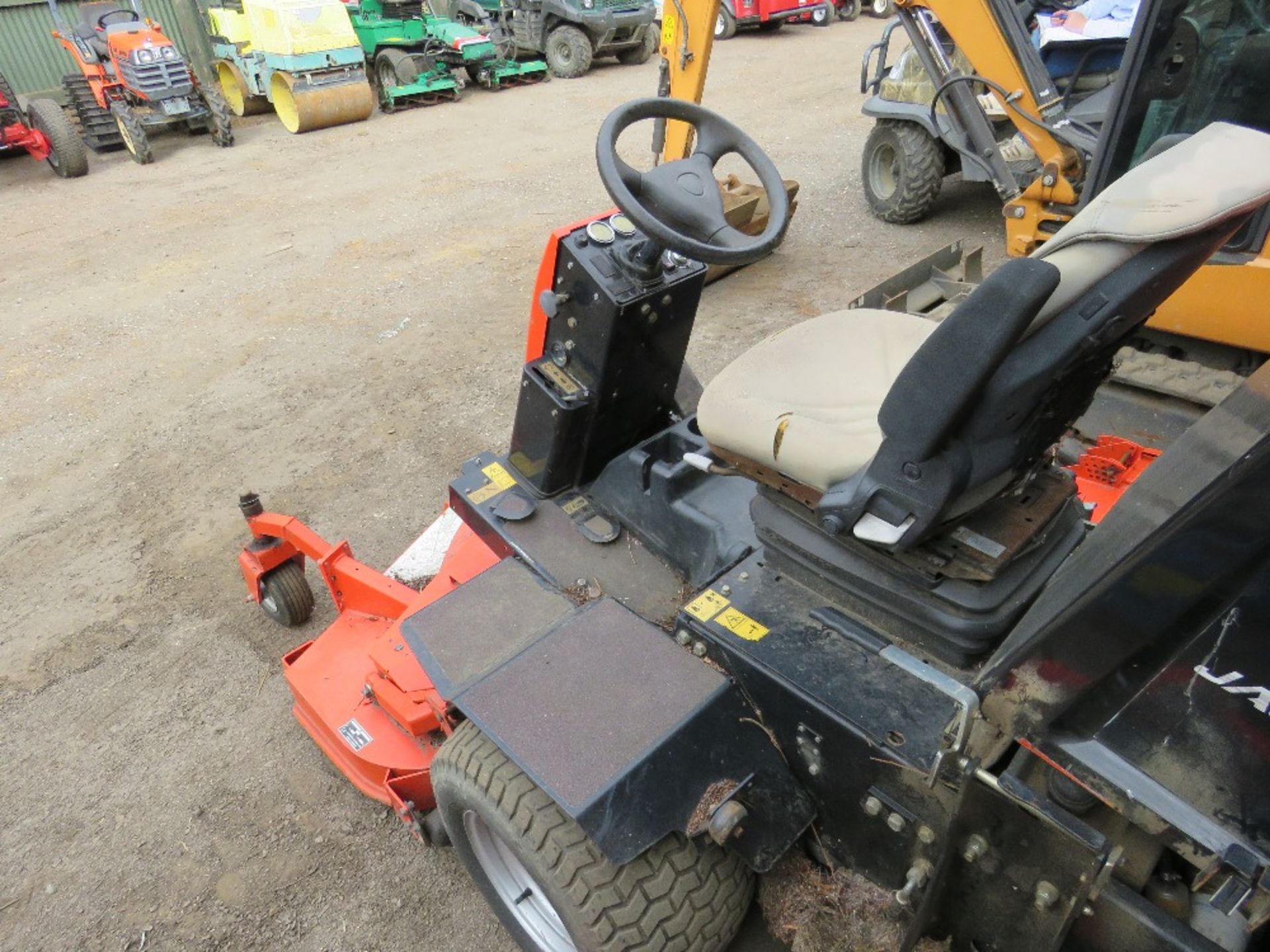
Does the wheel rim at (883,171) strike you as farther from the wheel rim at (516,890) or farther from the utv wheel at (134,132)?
the utv wheel at (134,132)

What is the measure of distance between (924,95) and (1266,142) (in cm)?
514

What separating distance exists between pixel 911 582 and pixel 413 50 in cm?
1059

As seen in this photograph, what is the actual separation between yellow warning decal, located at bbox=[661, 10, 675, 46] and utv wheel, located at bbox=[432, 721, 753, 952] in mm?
4363

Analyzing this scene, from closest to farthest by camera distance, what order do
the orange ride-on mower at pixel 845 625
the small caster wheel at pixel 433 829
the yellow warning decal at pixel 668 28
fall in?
the orange ride-on mower at pixel 845 625 < the small caster wheel at pixel 433 829 < the yellow warning decal at pixel 668 28

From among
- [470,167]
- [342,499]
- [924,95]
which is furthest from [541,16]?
[342,499]

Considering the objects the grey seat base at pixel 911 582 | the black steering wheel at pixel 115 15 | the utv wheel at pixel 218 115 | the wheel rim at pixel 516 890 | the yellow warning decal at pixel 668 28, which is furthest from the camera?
the black steering wheel at pixel 115 15

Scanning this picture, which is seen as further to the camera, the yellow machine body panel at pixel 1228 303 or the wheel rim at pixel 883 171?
the wheel rim at pixel 883 171

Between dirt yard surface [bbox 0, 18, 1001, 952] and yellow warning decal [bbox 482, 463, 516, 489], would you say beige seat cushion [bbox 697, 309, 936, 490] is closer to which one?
dirt yard surface [bbox 0, 18, 1001, 952]

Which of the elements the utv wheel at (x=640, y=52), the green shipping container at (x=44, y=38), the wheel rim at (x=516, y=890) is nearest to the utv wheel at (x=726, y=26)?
the utv wheel at (x=640, y=52)

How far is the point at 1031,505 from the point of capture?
1774 mm

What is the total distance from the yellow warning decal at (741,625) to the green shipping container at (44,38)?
11548 millimetres

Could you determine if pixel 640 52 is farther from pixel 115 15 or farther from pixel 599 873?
pixel 599 873

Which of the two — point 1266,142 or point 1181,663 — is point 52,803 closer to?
point 1181,663

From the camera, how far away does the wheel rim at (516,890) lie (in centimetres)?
211
